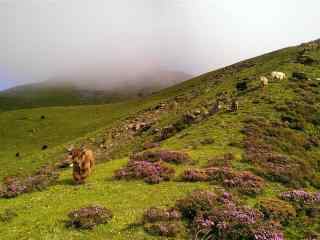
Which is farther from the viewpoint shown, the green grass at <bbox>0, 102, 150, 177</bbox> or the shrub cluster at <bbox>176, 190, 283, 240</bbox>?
the green grass at <bbox>0, 102, 150, 177</bbox>

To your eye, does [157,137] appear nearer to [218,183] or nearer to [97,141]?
[97,141]

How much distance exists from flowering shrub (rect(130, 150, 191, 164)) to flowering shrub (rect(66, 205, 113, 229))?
428 inches

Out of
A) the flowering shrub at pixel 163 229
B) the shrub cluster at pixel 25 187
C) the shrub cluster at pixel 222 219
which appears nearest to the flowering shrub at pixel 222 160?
the shrub cluster at pixel 222 219

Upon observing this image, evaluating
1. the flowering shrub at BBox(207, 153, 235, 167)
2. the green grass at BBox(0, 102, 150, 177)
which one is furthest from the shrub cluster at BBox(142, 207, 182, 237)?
the green grass at BBox(0, 102, 150, 177)

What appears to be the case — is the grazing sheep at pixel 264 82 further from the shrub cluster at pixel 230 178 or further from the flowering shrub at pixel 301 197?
the flowering shrub at pixel 301 197

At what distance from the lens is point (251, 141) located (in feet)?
118

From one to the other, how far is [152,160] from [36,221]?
12.8 metres

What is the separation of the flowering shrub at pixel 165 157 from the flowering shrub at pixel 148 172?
1619 mm

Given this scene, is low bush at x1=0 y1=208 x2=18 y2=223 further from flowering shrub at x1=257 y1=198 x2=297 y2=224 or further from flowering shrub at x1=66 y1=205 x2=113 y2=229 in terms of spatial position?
flowering shrub at x1=257 y1=198 x2=297 y2=224

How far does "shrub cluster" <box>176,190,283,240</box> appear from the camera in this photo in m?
21.2

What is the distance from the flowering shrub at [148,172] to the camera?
29297 mm

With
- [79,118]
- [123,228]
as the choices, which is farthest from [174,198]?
[79,118]

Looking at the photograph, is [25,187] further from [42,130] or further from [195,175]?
Answer: [42,130]

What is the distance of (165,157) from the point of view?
111 feet
